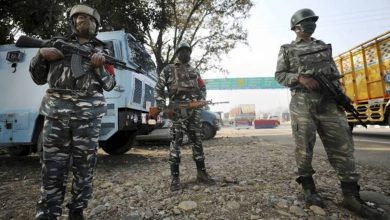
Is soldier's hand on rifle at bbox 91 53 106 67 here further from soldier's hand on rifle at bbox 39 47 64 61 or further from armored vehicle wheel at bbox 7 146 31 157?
armored vehicle wheel at bbox 7 146 31 157

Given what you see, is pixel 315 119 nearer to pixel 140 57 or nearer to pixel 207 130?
pixel 140 57

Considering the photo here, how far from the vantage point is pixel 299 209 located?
8.27ft

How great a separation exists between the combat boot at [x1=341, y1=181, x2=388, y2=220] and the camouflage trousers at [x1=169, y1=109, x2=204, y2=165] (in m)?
1.65

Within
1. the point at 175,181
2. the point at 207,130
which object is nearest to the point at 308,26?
the point at 175,181

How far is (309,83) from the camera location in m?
2.62

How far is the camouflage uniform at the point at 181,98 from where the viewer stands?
3.46 m

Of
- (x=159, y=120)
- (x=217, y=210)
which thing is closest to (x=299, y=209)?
(x=217, y=210)

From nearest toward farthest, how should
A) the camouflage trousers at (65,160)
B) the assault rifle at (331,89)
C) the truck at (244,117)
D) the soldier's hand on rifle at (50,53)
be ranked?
the camouflage trousers at (65,160), the soldier's hand on rifle at (50,53), the assault rifle at (331,89), the truck at (244,117)

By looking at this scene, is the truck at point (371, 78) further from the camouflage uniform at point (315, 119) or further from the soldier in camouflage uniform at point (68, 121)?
the soldier in camouflage uniform at point (68, 121)

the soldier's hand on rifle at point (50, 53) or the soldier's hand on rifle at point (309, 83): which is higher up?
the soldier's hand on rifle at point (50, 53)

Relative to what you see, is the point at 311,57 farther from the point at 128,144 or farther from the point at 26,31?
the point at 26,31

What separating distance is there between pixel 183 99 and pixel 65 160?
1.71 metres

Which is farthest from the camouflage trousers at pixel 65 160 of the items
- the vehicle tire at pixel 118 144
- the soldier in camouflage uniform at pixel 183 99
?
the vehicle tire at pixel 118 144

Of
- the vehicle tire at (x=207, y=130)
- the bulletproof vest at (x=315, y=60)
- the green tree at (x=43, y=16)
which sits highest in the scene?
the green tree at (x=43, y=16)
